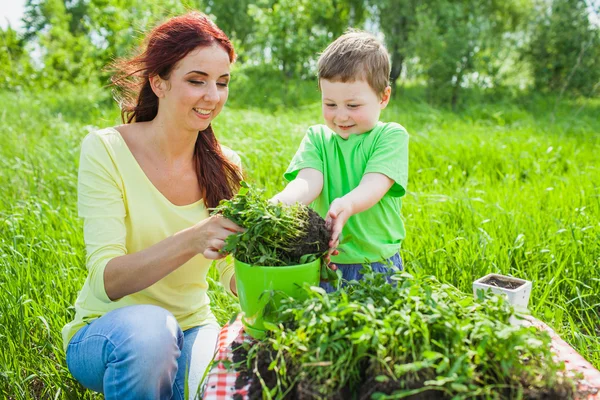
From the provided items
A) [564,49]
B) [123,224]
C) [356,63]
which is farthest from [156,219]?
[564,49]

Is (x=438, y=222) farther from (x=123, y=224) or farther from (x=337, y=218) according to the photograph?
(x=123, y=224)

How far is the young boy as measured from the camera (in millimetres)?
1703

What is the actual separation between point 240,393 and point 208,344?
32.4 inches

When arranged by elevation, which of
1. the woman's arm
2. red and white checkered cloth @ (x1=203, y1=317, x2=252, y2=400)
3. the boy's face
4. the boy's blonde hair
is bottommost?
red and white checkered cloth @ (x1=203, y1=317, x2=252, y2=400)

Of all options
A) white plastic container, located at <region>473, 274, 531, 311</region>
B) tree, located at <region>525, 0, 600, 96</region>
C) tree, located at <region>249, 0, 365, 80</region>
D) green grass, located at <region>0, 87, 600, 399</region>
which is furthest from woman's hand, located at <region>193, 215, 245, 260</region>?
tree, located at <region>525, 0, 600, 96</region>

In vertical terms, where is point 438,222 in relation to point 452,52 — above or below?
below

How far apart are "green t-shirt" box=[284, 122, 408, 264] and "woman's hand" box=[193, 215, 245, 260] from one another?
0.46m

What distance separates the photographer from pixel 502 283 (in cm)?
163

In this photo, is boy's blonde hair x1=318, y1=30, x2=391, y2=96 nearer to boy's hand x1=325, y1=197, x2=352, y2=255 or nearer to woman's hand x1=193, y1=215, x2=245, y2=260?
boy's hand x1=325, y1=197, x2=352, y2=255

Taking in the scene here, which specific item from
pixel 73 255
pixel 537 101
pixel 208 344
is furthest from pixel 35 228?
pixel 537 101

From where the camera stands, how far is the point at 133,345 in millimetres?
1545

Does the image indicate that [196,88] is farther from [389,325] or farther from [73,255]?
[73,255]

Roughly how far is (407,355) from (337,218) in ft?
1.62

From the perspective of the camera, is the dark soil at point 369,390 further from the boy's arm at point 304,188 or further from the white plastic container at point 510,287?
the boy's arm at point 304,188
